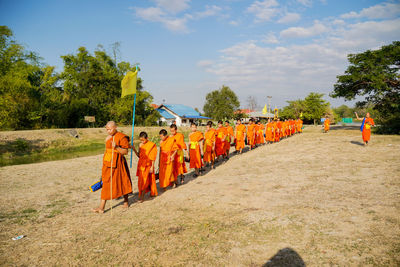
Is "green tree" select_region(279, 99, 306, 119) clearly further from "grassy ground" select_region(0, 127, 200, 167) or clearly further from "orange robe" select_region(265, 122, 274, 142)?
"grassy ground" select_region(0, 127, 200, 167)

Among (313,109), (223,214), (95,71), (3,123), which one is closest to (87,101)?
(95,71)

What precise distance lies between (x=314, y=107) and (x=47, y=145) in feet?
148

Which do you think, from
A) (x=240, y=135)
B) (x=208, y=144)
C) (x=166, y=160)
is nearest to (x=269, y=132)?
(x=240, y=135)

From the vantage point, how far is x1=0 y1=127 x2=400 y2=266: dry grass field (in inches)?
129

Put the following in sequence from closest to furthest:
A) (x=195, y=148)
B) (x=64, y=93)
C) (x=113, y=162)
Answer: (x=113, y=162), (x=195, y=148), (x=64, y=93)

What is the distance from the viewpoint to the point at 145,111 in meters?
40.6

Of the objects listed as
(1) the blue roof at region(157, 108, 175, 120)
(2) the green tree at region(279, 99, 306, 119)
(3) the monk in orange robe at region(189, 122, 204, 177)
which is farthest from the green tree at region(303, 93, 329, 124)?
(3) the monk in orange robe at region(189, 122, 204, 177)

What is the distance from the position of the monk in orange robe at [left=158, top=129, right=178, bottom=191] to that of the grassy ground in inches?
478

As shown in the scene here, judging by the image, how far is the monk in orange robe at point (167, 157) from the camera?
6664 millimetres

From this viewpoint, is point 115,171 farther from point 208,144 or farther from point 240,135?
point 240,135

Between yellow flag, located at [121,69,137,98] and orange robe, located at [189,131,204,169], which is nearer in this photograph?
yellow flag, located at [121,69,137,98]

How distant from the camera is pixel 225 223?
4289 mm

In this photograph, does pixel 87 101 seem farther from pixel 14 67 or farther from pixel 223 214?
pixel 223 214

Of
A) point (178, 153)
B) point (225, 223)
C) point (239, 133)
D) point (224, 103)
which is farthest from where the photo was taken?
point (224, 103)
